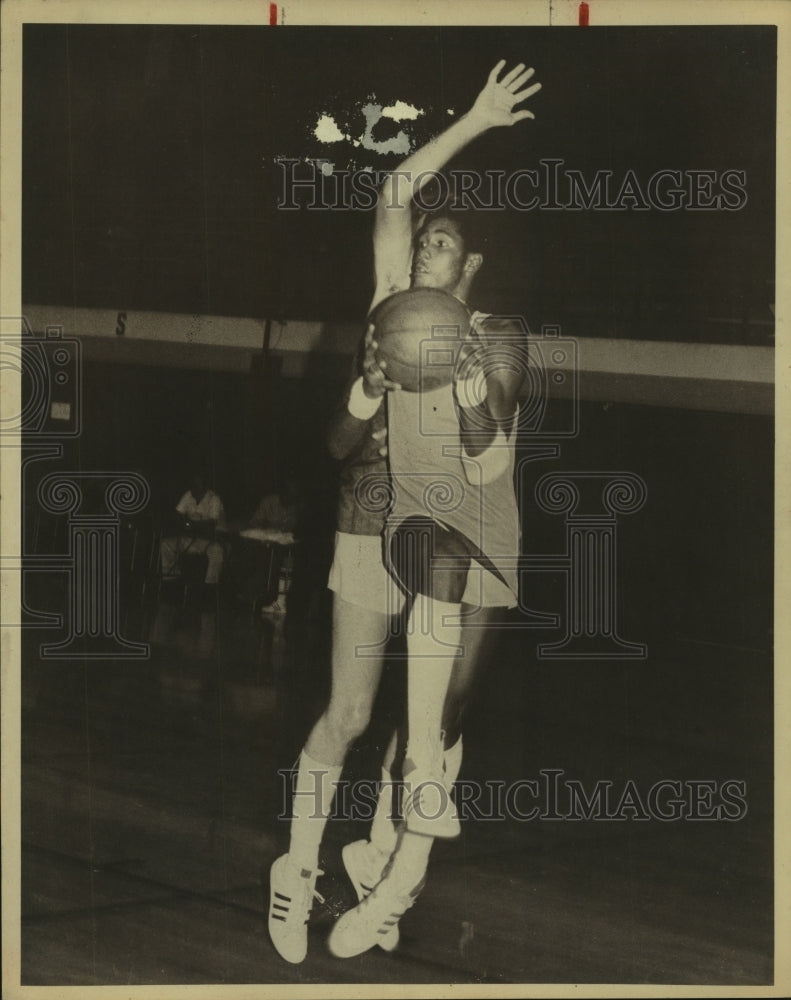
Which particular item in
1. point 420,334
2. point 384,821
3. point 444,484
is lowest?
point 384,821

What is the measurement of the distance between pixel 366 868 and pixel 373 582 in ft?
2.89

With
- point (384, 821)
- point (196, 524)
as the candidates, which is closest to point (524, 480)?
point (196, 524)

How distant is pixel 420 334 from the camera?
14.0 feet

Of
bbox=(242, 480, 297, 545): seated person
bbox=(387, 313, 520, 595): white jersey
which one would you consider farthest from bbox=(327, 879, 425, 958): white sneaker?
bbox=(242, 480, 297, 545): seated person

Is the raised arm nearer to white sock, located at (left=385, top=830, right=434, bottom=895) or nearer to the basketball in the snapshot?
the basketball

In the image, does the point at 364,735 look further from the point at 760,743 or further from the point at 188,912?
the point at 760,743

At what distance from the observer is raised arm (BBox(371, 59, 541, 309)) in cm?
427

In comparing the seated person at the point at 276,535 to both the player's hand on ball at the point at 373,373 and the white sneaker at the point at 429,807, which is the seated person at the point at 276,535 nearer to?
the player's hand on ball at the point at 373,373

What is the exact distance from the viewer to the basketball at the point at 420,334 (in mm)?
4277

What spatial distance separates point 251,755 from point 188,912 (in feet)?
1.72

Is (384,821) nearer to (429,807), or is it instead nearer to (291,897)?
(429,807)

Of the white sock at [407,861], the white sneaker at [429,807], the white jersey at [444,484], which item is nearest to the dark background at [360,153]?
the white jersey at [444,484]

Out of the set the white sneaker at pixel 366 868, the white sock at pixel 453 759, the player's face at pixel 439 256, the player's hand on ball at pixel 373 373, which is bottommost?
the white sneaker at pixel 366 868

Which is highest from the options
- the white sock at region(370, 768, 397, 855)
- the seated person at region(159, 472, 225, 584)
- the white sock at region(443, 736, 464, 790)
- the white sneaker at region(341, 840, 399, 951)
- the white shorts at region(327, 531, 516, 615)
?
the seated person at region(159, 472, 225, 584)
